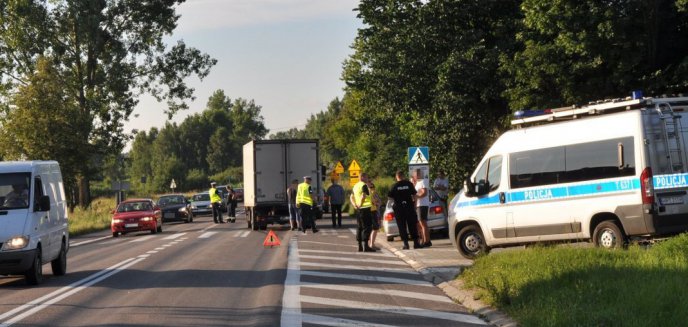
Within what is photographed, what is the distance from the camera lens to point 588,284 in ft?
33.3

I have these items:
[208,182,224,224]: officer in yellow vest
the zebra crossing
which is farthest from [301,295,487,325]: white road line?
[208,182,224,224]: officer in yellow vest

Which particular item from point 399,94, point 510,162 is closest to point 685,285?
point 510,162

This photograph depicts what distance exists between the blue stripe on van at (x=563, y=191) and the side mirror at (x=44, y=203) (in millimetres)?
7549

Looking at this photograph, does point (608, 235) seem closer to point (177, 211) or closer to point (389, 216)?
point (389, 216)

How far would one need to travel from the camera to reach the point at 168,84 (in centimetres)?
5891

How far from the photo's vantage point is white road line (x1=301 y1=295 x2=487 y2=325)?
1050 centimetres

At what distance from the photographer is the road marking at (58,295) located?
1125 cm

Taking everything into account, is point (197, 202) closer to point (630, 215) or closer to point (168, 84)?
point (168, 84)

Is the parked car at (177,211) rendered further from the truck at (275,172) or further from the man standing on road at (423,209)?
the man standing on road at (423,209)

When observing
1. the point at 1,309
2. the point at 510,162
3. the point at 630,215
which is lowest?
the point at 1,309

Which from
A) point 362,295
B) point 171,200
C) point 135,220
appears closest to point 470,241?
point 362,295

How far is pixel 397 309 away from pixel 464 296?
4.45 ft

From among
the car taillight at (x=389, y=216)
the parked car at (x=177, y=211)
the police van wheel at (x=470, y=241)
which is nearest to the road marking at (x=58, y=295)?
the police van wheel at (x=470, y=241)

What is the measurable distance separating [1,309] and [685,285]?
828 centimetres
